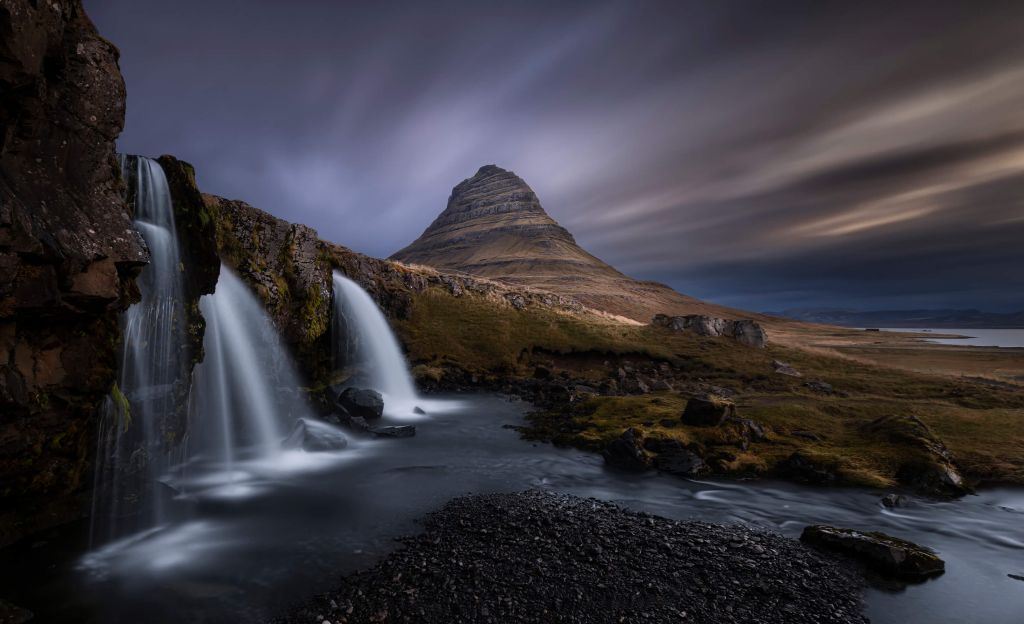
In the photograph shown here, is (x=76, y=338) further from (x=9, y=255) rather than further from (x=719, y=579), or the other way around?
(x=719, y=579)

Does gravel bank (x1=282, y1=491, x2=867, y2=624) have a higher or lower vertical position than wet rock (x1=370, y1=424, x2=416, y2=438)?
lower

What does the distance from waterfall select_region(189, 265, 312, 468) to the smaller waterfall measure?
824cm

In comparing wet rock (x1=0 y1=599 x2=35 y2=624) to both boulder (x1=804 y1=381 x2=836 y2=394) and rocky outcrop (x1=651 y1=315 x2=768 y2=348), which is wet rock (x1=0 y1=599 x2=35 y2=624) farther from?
rocky outcrop (x1=651 y1=315 x2=768 y2=348)

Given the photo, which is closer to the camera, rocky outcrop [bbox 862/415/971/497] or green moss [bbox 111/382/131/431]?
green moss [bbox 111/382/131/431]

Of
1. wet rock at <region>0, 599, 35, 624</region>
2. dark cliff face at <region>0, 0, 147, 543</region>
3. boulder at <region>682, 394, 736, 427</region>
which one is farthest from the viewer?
boulder at <region>682, 394, 736, 427</region>

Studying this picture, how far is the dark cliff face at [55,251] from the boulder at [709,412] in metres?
24.1

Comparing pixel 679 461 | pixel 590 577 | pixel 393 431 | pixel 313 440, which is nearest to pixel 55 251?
pixel 313 440

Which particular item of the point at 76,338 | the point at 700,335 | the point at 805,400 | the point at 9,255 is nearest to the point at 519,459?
the point at 76,338

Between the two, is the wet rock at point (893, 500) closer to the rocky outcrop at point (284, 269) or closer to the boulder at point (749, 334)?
the rocky outcrop at point (284, 269)

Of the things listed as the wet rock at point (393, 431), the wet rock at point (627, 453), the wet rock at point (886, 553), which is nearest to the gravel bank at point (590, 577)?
the wet rock at point (886, 553)

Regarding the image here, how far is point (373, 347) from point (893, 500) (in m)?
36.6

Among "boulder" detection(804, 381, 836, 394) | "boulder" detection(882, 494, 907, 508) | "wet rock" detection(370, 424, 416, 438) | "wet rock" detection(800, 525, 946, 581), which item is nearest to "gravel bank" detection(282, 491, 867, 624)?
"wet rock" detection(800, 525, 946, 581)

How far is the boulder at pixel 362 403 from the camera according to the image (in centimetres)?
2856

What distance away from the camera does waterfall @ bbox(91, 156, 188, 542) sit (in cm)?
1386
